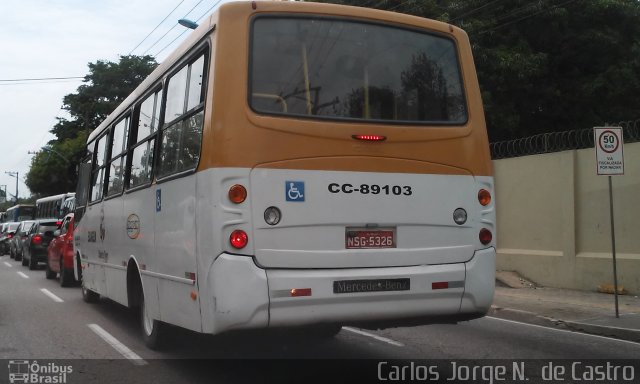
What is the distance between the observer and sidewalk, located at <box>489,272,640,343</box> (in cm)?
891

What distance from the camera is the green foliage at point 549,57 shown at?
18859 millimetres

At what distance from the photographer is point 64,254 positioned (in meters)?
15.0

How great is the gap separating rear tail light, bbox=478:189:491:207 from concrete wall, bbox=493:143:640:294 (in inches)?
275

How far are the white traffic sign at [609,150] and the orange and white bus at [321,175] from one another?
4.26 metres

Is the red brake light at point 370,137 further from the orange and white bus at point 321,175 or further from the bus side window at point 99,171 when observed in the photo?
the bus side window at point 99,171

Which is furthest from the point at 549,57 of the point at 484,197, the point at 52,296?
the point at 484,197

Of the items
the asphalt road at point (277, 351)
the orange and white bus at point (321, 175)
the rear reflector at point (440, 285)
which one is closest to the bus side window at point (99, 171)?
the asphalt road at point (277, 351)

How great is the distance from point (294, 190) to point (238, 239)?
61cm

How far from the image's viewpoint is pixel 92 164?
11016 mm

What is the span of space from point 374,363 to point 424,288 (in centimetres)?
157

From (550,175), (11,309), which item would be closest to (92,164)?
(11,309)

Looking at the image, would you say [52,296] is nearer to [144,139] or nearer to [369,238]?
[144,139]

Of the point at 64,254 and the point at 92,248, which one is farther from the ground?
the point at 92,248

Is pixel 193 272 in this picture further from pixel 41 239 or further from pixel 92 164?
pixel 41 239
